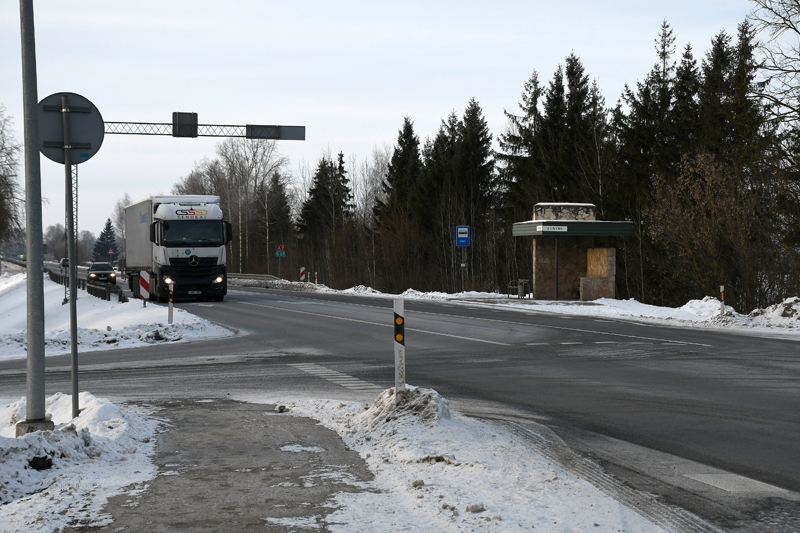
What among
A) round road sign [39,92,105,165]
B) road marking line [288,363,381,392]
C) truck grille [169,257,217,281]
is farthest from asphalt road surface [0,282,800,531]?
truck grille [169,257,217,281]

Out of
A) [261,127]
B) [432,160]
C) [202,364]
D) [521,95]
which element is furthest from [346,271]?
[202,364]

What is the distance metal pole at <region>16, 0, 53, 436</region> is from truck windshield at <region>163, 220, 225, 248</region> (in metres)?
27.0

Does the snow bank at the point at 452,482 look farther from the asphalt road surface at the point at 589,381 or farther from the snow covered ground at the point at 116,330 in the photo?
the snow covered ground at the point at 116,330

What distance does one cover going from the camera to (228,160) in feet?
295

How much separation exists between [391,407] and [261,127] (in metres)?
32.9

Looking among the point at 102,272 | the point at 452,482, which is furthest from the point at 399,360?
the point at 102,272

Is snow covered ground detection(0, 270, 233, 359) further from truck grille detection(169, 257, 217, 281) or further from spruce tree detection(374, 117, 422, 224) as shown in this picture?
spruce tree detection(374, 117, 422, 224)

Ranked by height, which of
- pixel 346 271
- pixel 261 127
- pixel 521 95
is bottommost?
pixel 346 271

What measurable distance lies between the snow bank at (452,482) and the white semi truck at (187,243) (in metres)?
27.2

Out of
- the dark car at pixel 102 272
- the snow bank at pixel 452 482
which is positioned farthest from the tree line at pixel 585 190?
the snow bank at pixel 452 482

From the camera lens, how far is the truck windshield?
113ft

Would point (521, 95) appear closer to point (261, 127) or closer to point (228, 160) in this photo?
point (261, 127)

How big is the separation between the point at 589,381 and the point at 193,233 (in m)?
24.8

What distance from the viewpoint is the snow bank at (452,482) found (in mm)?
5117
